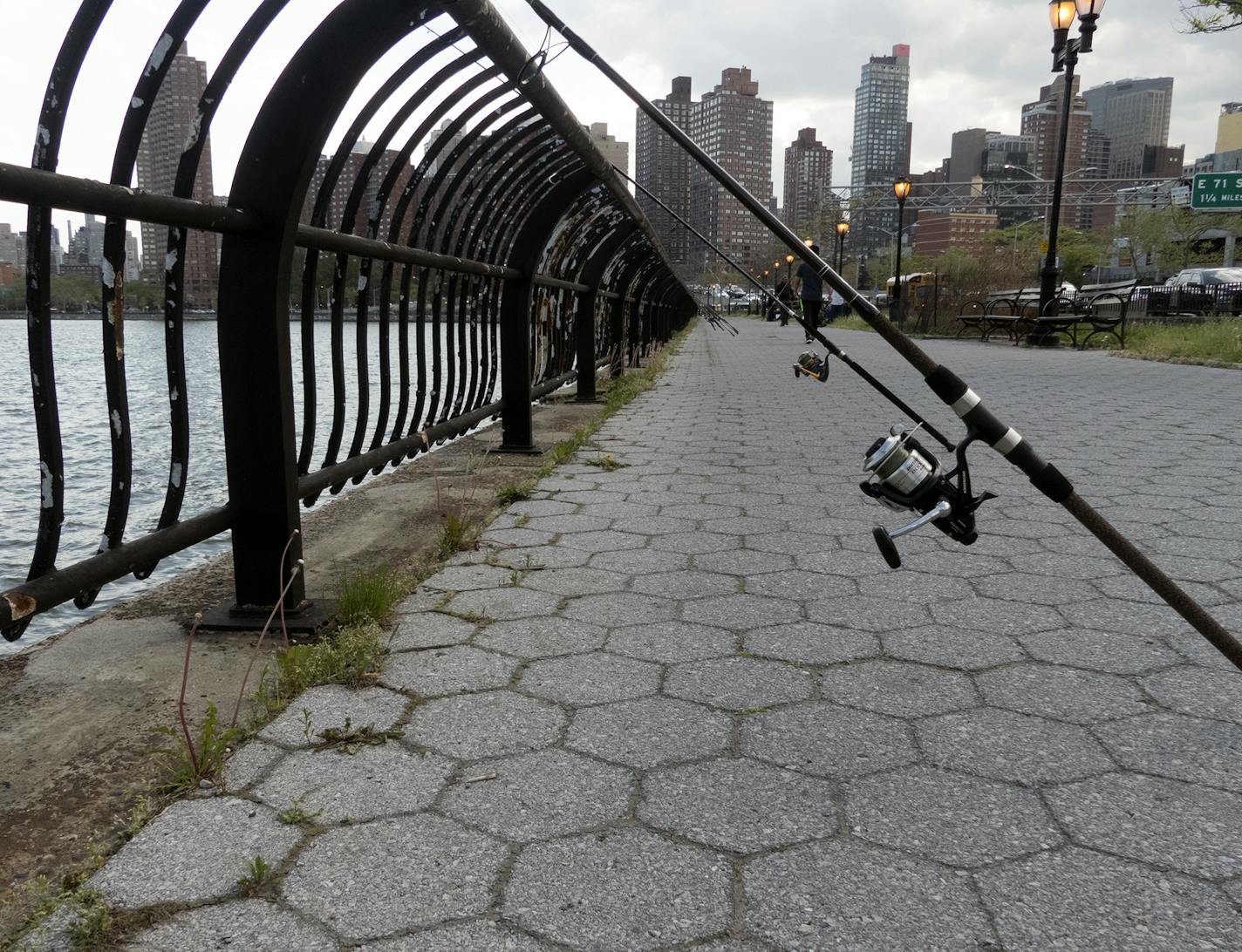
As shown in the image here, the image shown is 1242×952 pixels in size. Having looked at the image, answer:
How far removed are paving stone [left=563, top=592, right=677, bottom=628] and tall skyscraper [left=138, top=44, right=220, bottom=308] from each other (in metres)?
1.32

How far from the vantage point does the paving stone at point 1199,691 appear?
216 centimetres

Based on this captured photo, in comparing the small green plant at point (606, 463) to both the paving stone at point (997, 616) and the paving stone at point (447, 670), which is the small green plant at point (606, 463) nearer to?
the paving stone at point (997, 616)

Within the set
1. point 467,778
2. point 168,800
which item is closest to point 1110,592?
point 467,778

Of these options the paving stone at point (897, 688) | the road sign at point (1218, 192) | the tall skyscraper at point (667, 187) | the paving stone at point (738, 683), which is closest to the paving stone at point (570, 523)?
the paving stone at point (738, 683)

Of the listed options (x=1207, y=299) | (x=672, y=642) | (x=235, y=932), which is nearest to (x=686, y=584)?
(x=672, y=642)

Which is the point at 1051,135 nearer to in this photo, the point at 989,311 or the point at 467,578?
the point at 989,311

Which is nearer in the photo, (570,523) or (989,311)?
(570,523)

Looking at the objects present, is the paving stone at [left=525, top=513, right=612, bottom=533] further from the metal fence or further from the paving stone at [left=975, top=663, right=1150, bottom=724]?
the paving stone at [left=975, top=663, right=1150, bottom=724]

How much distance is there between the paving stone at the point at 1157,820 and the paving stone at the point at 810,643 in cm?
75

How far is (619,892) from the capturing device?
149 cm

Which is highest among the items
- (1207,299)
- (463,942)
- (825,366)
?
(1207,299)

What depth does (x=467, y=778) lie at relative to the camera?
1.82 meters

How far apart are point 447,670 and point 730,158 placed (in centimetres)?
1265

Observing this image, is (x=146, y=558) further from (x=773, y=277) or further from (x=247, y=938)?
(x=773, y=277)
